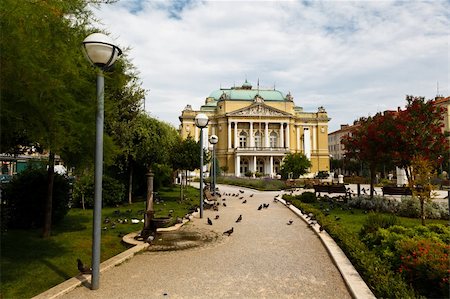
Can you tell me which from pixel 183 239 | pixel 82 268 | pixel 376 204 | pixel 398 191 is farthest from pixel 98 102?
pixel 398 191

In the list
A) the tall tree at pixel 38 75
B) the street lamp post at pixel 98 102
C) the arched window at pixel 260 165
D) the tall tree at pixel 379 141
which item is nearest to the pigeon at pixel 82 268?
the street lamp post at pixel 98 102

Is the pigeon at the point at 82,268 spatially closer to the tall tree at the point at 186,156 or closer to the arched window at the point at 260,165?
the tall tree at the point at 186,156

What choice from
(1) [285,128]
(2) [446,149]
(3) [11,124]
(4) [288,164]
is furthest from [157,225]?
(1) [285,128]

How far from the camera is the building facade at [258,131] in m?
70.9

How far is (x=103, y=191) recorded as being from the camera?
15242 mm

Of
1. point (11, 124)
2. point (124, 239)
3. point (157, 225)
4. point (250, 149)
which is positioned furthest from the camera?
point (250, 149)

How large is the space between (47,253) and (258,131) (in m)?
67.4

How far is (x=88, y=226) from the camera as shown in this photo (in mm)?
10352

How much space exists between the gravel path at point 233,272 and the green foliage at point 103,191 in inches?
293

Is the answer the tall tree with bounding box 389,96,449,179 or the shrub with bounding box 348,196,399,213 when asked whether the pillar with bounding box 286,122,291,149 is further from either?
the tall tree with bounding box 389,96,449,179

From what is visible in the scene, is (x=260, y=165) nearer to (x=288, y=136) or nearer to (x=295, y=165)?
(x=288, y=136)

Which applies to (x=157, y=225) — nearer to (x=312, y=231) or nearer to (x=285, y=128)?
(x=312, y=231)

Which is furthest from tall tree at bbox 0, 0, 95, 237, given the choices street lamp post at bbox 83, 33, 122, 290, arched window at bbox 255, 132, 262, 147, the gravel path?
arched window at bbox 255, 132, 262, 147

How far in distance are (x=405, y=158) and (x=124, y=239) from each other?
34.1ft
